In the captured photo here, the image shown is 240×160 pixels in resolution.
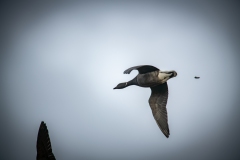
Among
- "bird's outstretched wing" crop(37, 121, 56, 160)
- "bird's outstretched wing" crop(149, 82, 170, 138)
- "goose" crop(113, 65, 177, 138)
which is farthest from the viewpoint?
"bird's outstretched wing" crop(149, 82, 170, 138)

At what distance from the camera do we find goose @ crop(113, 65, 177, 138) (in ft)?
19.9

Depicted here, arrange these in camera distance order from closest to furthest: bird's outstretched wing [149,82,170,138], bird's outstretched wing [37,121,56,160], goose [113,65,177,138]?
bird's outstretched wing [37,121,56,160] < goose [113,65,177,138] < bird's outstretched wing [149,82,170,138]

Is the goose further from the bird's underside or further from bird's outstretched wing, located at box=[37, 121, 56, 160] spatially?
bird's outstretched wing, located at box=[37, 121, 56, 160]

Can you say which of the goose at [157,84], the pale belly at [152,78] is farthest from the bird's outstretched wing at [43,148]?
the pale belly at [152,78]

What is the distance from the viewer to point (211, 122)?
36062 millimetres

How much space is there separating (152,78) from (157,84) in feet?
1.01

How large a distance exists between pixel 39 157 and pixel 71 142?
28224mm

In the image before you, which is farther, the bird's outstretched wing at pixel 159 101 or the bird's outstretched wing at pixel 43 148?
the bird's outstretched wing at pixel 159 101

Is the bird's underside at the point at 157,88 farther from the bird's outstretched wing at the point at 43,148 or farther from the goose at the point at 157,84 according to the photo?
the bird's outstretched wing at the point at 43,148

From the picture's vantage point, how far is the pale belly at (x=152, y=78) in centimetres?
612

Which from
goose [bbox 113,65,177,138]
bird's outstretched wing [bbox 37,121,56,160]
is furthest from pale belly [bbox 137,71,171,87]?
bird's outstretched wing [bbox 37,121,56,160]

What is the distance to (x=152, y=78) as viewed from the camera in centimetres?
640

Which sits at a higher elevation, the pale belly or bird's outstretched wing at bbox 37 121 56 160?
the pale belly

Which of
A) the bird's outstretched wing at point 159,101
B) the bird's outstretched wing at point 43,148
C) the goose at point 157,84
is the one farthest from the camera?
the bird's outstretched wing at point 159,101
